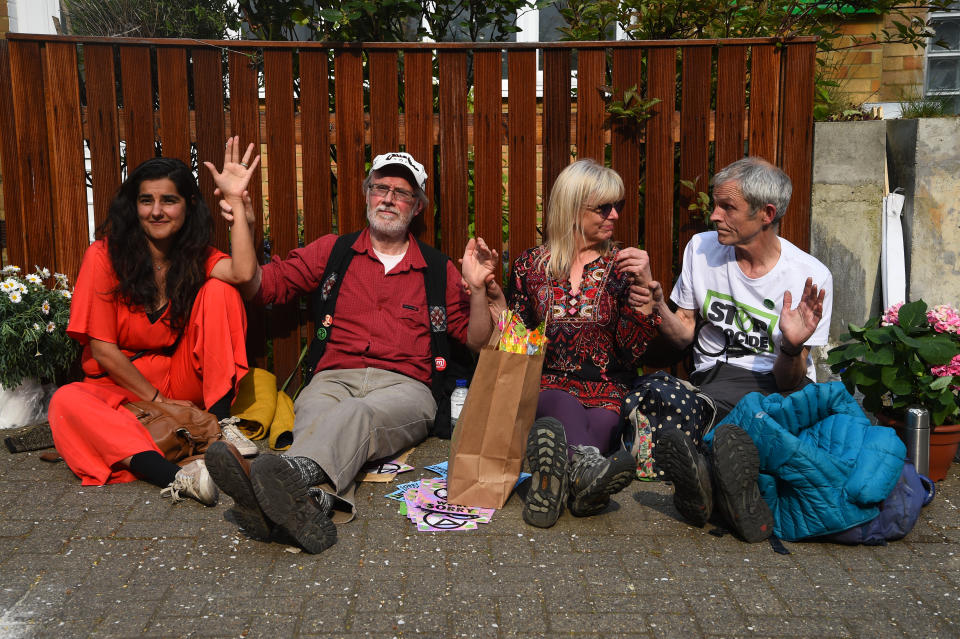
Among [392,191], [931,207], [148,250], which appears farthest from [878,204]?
[148,250]

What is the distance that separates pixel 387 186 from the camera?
15.7 ft

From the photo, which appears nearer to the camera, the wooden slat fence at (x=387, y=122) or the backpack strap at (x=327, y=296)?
the backpack strap at (x=327, y=296)

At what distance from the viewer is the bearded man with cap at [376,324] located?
3910 mm

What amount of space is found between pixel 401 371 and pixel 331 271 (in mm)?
697

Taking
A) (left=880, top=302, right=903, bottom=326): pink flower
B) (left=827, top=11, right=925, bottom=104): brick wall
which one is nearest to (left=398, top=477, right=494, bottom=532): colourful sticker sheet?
(left=880, top=302, right=903, bottom=326): pink flower

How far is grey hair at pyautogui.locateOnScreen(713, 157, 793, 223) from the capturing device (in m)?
4.31

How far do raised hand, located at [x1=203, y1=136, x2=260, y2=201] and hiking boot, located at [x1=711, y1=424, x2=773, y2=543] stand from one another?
2718 mm

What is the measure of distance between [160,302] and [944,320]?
12.8ft

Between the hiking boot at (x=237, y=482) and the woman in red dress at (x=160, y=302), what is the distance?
4.05 ft

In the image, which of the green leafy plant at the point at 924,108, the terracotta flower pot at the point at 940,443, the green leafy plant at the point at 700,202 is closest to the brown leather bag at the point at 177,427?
the green leafy plant at the point at 700,202

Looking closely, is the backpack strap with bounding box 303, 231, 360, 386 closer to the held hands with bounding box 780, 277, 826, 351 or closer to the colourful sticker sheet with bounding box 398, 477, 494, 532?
the colourful sticker sheet with bounding box 398, 477, 494, 532

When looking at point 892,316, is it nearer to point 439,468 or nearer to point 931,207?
point 931,207

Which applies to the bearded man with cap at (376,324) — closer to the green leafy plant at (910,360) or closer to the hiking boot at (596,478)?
the hiking boot at (596,478)

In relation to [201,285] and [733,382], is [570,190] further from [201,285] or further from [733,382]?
[201,285]
